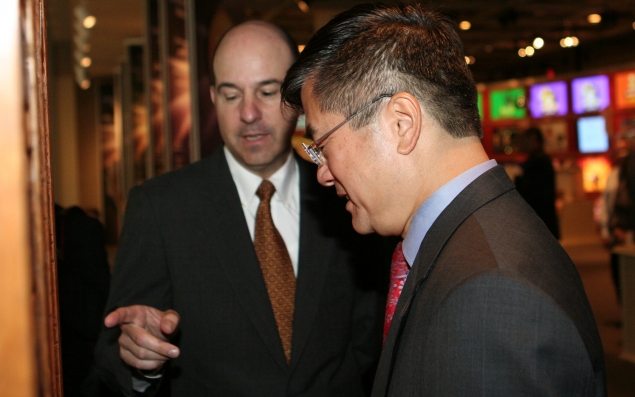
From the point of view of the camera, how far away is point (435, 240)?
101 centimetres

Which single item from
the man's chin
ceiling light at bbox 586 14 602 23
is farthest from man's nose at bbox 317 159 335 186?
ceiling light at bbox 586 14 602 23

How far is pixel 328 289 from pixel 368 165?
0.71 meters

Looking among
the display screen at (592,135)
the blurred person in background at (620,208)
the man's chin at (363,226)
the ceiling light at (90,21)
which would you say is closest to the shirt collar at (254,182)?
the man's chin at (363,226)

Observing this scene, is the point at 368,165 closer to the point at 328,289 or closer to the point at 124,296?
the point at 328,289

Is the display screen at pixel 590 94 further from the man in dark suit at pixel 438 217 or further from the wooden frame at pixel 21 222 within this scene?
the wooden frame at pixel 21 222

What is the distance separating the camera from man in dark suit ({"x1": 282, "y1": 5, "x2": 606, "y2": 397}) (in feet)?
2.63

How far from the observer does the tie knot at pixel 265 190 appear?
1.80 meters

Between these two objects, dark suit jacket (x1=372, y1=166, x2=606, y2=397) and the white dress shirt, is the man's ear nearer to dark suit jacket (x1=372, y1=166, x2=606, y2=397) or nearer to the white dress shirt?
dark suit jacket (x1=372, y1=166, x2=606, y2=397)

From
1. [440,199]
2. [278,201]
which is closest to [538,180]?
[278,201]

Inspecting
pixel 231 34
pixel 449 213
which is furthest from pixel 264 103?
pixel 449 213

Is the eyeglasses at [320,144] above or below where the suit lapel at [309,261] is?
above

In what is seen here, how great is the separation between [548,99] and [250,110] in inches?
437

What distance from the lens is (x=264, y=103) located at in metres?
1.82

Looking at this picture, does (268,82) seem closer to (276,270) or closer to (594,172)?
(276,270)
